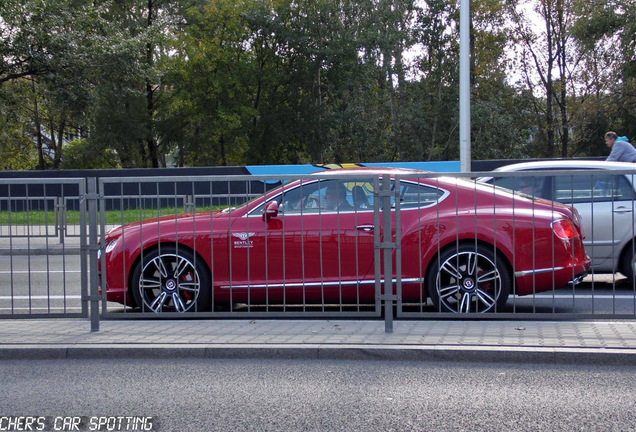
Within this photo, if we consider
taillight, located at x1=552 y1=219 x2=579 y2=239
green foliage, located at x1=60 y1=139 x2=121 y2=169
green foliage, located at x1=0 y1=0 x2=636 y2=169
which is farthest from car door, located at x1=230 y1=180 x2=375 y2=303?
green foliage, located at x1=60 y1=139 x2=121 y2=169

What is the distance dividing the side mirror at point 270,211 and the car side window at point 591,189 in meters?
2.55

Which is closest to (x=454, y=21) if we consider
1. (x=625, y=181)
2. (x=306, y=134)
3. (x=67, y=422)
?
(x=306, y=134)

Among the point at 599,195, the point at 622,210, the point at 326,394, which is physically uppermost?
the point at 599,195

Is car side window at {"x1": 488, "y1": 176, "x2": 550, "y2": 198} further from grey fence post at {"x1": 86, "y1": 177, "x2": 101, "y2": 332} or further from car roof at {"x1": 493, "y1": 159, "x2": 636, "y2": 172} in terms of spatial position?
grey fence post at {"x1": 86, "y1": 177, "x2": 101, "y2": 332}

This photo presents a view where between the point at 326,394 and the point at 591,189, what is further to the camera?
the point at 591,189

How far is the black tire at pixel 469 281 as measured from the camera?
6.89 metres

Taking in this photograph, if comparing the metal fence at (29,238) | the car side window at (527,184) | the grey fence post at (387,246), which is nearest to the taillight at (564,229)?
the car side window at (527,184)

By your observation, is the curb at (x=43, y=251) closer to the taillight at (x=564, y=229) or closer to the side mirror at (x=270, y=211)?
the side mirror at (x=270, y=211)

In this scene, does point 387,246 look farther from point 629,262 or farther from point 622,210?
point 629,262

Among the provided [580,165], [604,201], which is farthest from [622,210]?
[580,165]

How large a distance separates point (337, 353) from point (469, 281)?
165cm

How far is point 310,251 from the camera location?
6918 mm

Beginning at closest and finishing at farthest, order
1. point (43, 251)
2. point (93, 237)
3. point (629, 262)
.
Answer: point (93, 237) → point (43, 251) → point (629, 262)

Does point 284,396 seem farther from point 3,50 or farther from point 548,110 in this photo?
point 548,110
